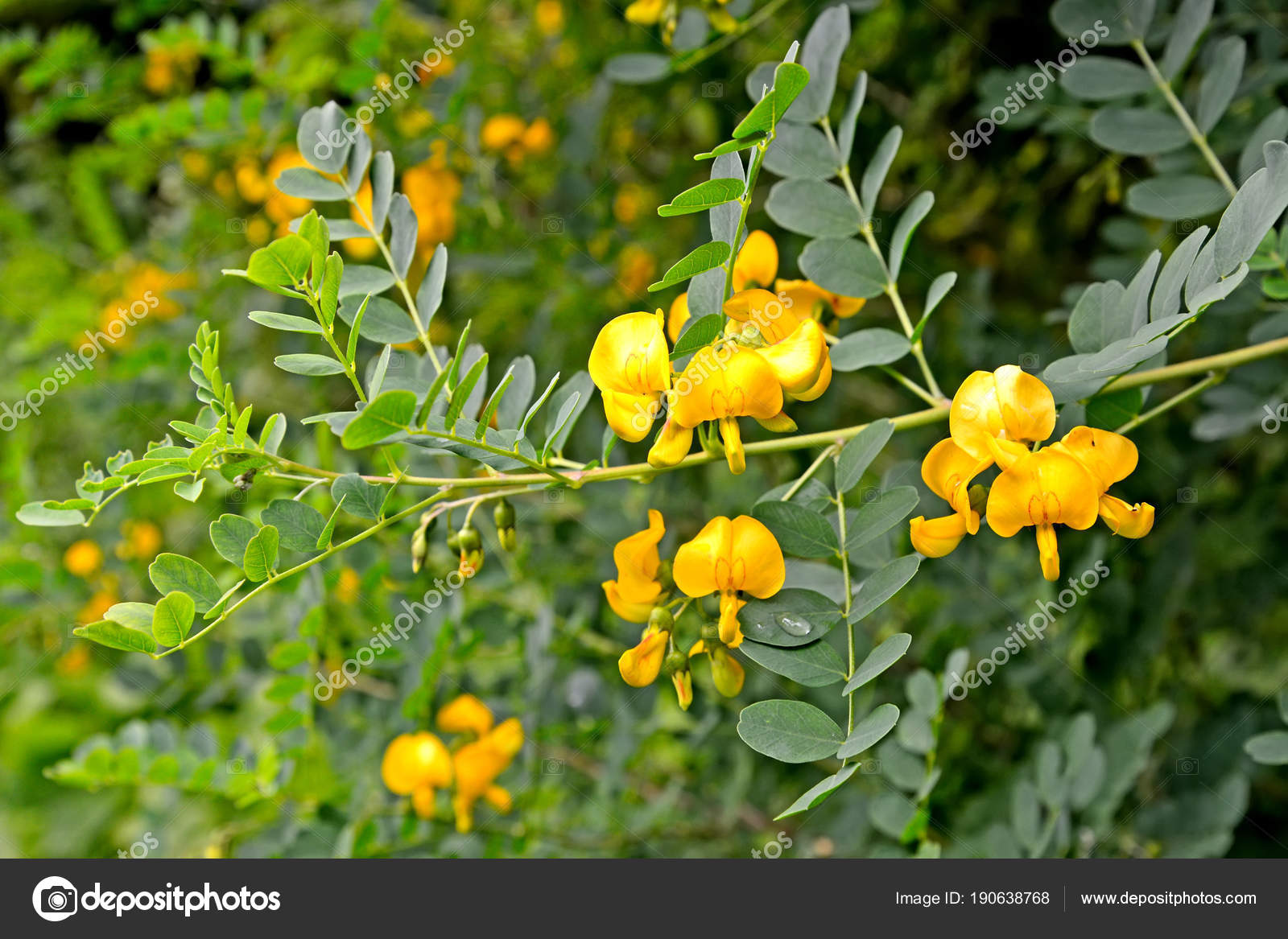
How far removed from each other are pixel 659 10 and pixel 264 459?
0.81 metres

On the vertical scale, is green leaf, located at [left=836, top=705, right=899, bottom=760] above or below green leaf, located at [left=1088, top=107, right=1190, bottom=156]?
below

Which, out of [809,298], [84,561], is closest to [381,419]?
[809,298]

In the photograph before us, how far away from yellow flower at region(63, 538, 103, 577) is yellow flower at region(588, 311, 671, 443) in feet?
5.20

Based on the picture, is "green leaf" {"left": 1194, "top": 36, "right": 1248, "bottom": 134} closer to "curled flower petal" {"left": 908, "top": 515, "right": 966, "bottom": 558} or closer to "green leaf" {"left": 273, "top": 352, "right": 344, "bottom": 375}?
"curled flower petal" {"left": 908, "top": 515, "right": 966, "bottom": 558}

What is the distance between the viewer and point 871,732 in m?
0.72

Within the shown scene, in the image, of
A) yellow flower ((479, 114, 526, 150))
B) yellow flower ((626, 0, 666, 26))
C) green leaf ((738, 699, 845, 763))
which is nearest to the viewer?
green leaf ((738, 699, 845, 763))

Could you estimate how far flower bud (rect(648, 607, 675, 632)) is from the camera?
0.79 meters

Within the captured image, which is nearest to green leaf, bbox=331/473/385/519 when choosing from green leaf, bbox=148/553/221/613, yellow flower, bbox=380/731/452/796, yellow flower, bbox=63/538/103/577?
green leaf, bbox=148/553/221/613

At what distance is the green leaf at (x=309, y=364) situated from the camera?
2.51 ft

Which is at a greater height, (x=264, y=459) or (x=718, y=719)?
(x=264, y=459)

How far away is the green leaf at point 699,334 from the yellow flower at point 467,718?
0.81m
